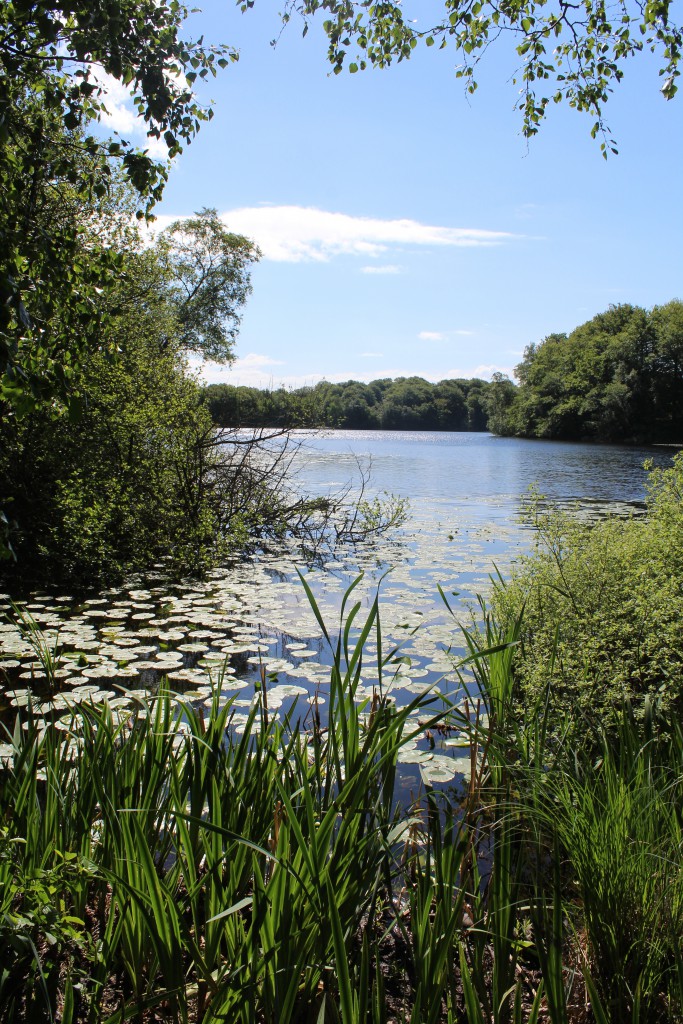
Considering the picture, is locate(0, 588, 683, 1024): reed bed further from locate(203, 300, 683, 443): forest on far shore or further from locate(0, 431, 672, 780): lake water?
locate(203, 300, 683, 443): forest on far shore

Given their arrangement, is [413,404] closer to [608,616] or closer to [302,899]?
[608,616]

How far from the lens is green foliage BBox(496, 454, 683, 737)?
394 centimetres

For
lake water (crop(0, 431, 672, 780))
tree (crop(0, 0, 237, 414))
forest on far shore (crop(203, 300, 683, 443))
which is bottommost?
lake water (crop(0, 431, 672, 780))

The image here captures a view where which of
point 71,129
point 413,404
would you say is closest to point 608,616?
point 71,129

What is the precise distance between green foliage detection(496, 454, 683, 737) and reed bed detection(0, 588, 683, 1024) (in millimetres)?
1245

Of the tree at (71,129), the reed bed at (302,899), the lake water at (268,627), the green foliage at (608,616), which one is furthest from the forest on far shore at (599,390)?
the reed bed at (302,899)

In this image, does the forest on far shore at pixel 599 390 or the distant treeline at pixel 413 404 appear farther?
the distant treeline at pixel 413 404

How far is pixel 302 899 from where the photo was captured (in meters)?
1.93

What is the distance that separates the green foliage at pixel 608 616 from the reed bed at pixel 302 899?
4.08 feet

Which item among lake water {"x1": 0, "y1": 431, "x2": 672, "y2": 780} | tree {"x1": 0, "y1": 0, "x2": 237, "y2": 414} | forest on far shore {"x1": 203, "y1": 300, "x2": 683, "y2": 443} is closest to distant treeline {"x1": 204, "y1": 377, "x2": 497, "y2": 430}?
forest on far shore {"x1": 203, "y1": 300, "x2": 683, "y2": 443}

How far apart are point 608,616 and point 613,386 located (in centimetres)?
6814

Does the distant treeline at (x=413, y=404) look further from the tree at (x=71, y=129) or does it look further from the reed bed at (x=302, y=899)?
the reed bed at (x=302, y=899)

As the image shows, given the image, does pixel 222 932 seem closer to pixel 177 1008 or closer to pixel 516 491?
pixel 177 1008

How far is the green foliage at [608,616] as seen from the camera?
3.94 metres
